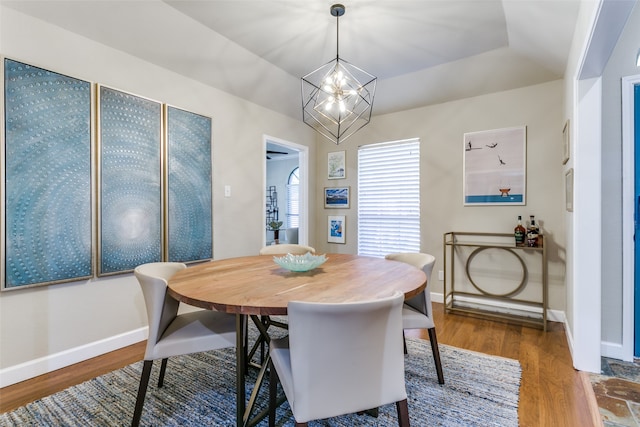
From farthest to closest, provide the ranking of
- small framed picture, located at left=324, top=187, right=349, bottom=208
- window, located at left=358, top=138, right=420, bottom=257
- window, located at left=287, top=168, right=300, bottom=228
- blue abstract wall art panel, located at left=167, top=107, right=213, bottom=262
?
window, located at left=287, top=168, right=300, bottom=228
small framed picture, located at left=324, top=187, right=349, bottom=208
window, located at left=358, top=138, right=420, bottom=257
blue abstract wall art panel, located at left=167, top=107, right=213, bottom=262

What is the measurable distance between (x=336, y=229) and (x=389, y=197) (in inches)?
35.4

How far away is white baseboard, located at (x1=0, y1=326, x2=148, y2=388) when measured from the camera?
6.31 feet

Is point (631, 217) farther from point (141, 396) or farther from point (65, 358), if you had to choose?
point (65, 358)

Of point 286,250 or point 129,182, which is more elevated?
point 129,182

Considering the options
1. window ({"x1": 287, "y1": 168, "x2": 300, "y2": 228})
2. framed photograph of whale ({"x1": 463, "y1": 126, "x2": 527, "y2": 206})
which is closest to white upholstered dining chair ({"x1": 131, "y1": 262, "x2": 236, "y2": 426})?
framed photograph of whale ({"x1": 463, "y1": 126, "x2": 527, "y2": 206})

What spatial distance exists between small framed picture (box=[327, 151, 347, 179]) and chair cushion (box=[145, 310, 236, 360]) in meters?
2.97

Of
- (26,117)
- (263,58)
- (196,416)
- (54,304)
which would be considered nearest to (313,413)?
(196,416)

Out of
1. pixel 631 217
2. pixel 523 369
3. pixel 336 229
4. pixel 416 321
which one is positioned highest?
pixel 631 217

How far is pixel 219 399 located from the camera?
174 centimetres

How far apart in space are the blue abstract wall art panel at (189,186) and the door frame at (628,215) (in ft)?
11.3

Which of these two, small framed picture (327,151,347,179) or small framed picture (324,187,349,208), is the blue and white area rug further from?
Result: small framed picture (327,151,347,179)

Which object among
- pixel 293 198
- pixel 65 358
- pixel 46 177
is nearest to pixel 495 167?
pixel 46 177

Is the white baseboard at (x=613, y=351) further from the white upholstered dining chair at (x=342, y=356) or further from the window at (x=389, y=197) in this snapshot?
the white upholstered dining chair at (x=342, y=356)

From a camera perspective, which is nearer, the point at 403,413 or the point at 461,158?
the point at 403,413
